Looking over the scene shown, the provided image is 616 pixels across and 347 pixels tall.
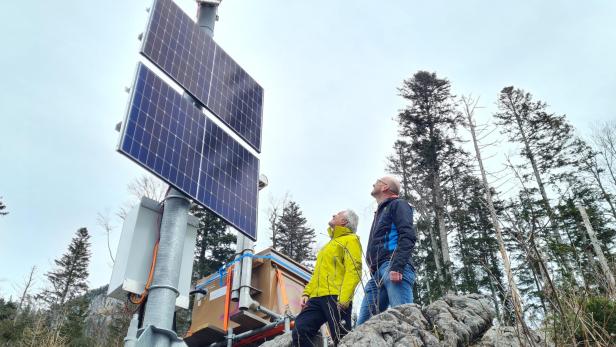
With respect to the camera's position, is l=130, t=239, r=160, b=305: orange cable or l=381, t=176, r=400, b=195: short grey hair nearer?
l=130, t=239, r=160, b=305: orange cable

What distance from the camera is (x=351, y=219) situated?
526 cm

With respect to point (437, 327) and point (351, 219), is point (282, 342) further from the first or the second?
point (437, 327)

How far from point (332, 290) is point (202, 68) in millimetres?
4357

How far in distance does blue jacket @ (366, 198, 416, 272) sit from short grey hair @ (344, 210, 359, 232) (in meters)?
0.20

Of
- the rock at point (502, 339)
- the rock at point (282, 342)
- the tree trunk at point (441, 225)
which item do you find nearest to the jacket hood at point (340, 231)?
the rock at point (282, 342)

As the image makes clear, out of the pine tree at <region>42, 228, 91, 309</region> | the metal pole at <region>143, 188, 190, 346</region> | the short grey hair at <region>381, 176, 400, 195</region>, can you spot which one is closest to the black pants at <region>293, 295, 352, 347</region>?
the metal pole at <region>143, 188, 190, 346</region>

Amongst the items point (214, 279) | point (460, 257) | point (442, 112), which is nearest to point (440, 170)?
point (442, 112)

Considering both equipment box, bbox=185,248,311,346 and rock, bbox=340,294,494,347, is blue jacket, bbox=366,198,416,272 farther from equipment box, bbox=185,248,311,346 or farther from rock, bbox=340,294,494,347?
equipment box, bbox=185,248,311,346

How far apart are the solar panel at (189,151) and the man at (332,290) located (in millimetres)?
1647

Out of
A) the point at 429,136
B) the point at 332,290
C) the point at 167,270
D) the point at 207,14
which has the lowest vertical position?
the point at 332,290

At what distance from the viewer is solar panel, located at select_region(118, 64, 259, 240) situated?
5.33 m

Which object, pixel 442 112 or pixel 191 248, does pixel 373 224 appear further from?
pixel 442 112

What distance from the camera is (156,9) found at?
Result: 7133 mm

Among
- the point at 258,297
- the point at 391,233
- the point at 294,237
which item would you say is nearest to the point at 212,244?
the point at 294,237
